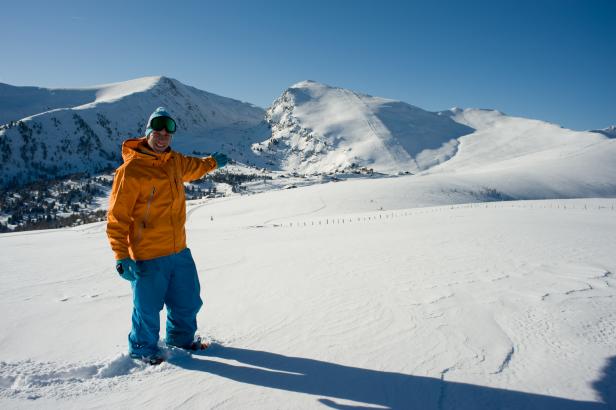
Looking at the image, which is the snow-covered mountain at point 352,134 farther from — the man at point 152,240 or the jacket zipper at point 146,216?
the jacket zipper at point 146,216

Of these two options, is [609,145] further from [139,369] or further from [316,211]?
[139,369]

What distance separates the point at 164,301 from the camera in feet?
11.3

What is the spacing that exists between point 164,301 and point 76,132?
151443 millimetres

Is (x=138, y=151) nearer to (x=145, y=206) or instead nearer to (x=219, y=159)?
(x=145, y=206)

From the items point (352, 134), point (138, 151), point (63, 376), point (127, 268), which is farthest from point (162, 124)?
point (352, 134)

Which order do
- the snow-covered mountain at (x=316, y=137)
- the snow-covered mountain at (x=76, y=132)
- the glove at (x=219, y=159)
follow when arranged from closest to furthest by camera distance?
the glove at (x=219, y=159), the snow-covered mountain at (x=316, y=137), the snow-covered mountain at (x=76, y=132)

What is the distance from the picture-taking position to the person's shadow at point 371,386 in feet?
7.89

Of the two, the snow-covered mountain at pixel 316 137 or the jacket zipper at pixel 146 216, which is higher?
the snow-covered mountain at pixel 316 137

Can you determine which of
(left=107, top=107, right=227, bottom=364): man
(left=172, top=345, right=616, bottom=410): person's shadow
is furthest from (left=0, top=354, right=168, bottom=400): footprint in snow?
(left=172, top=345, right=616, bottom=410): person's shadow

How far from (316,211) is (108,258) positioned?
20.6m

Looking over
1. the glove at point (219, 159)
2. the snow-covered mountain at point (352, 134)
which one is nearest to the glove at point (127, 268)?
the glove at point (219, 159)

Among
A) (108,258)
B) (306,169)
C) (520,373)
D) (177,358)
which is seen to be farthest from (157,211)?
(306,169)

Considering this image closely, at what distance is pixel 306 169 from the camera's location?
12644 centimetres

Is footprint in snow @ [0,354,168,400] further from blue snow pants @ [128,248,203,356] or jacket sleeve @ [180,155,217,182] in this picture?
jacket sleeve @ [180,155,217,182]
